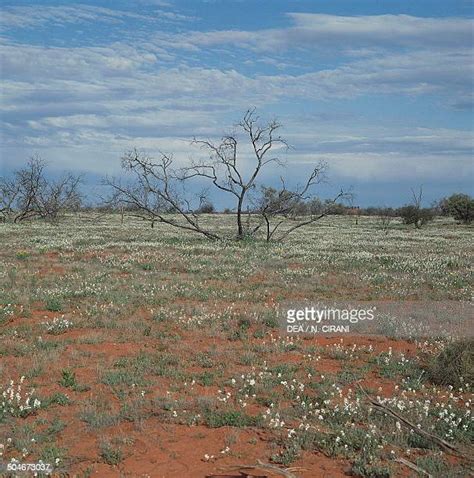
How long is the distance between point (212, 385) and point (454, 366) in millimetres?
4229

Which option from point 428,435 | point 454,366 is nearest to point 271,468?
point 428,435

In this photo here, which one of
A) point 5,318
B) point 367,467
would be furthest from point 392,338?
point 5,318

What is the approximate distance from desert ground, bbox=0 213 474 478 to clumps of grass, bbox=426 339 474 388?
16cm

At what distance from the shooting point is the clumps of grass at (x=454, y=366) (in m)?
9.53

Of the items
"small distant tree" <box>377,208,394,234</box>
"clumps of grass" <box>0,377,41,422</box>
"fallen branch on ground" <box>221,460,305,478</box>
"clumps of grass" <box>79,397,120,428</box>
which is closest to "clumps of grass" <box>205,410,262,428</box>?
"fallen branch on ground" <box>221,460,305,478</box>

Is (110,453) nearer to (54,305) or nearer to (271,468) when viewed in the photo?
(271,468)

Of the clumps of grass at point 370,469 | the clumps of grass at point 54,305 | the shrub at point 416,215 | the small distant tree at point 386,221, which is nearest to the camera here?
the clumps of grass at point 370,469

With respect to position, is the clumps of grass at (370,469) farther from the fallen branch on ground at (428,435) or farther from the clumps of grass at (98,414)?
the clumps of grass at (98,414)

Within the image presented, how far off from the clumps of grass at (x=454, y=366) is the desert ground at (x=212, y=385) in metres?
0.16

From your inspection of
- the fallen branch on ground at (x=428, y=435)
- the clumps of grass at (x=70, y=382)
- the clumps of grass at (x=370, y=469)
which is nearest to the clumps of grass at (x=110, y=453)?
the clumps of grass at (x=70, y=382)

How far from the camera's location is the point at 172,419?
7.98 m

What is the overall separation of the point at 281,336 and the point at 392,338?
2509mm

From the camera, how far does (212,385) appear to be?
936cm

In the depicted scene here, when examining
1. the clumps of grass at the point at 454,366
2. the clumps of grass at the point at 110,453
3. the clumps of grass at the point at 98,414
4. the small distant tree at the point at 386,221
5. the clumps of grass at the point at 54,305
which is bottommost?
the clumps of grass at the point at 110,453
